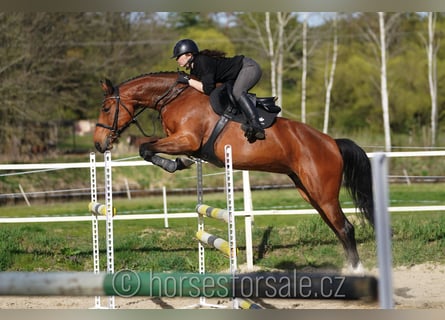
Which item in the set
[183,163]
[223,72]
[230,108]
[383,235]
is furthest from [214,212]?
[383,235]

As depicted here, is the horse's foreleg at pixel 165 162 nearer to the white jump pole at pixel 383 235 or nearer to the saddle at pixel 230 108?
the saddle at pixel 230 108

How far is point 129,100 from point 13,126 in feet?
49.9

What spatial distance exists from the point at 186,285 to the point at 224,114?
10.9 ft

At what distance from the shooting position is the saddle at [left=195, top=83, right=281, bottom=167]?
18.7 ft

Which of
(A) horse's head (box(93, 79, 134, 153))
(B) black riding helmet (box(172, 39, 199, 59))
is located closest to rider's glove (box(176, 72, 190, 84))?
(B) black riding helmet (box(172, 39, 199, 59))

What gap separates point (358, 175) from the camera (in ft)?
19.6

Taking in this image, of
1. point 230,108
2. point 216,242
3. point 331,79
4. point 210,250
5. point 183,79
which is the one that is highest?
point 331,79

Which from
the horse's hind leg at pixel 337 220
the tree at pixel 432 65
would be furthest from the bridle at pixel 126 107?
the tree at pixel 432 65

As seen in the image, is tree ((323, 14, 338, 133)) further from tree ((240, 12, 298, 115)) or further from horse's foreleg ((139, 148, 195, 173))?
horse's foreleg ((139, 148, 195, 173))

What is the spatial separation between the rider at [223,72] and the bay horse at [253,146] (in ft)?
0.44

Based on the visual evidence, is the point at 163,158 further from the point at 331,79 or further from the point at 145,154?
the point at 331,79

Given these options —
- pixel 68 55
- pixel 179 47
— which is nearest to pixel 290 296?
pixel 179 47

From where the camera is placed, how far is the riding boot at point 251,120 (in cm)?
558

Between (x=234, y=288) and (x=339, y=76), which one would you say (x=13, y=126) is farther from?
(x=234, y=288)
